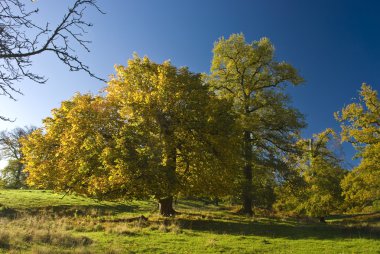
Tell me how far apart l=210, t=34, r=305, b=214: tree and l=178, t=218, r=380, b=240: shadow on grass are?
21.7 ft

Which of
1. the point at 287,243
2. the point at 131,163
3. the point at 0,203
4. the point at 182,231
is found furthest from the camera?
the point at 0,203

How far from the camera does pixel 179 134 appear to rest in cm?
2428

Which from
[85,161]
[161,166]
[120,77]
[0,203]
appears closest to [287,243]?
[161,166]

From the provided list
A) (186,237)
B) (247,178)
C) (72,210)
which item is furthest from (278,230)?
(72,210)

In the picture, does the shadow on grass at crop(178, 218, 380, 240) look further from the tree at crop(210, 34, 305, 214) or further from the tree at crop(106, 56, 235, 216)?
the tree at crop(210, 34, 305, 214)

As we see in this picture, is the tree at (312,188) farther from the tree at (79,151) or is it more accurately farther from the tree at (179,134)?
the tree at (79,151)

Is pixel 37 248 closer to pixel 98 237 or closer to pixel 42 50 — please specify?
Answer: pixel 98 237

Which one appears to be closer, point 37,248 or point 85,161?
point 37,248

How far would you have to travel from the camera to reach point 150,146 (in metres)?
22.5

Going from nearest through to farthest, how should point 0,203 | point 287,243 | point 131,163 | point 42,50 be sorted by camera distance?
1. point 42,50
2. point 287,243
3. point 131,163
4. point 0,203

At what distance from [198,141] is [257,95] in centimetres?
1055

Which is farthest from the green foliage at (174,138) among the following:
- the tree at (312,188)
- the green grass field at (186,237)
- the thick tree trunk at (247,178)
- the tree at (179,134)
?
the tree at (312,188)

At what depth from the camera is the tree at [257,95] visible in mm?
30719

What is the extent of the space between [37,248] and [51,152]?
15149 millimetres
